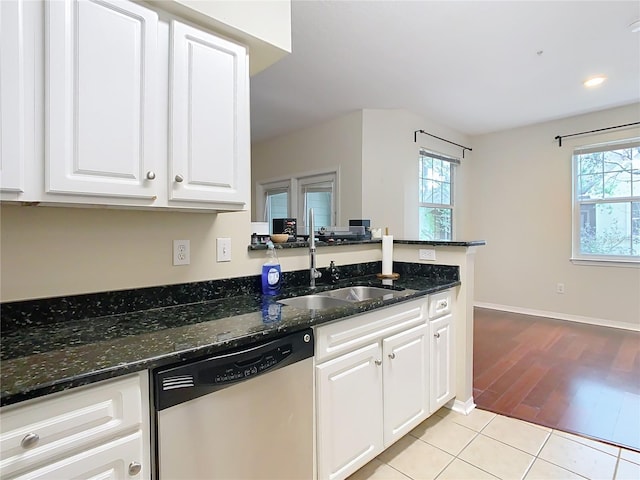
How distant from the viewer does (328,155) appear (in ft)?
15.1

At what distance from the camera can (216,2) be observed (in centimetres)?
140

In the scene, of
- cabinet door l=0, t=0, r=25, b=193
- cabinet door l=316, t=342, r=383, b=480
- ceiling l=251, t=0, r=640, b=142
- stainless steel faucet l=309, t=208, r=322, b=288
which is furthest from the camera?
ceiling l=251, t=0, r=640, b=142

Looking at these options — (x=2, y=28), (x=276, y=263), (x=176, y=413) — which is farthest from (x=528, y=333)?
(x=2, y=28)

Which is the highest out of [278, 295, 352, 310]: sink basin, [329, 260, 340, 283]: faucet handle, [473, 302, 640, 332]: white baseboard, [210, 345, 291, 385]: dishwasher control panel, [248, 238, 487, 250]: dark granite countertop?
[248, 238, 487, 250]: dark granite countertop

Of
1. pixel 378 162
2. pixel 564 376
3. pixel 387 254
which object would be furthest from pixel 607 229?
pixel 387 254

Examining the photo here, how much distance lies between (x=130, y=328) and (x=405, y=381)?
1383mm

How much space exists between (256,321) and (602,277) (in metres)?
4.77

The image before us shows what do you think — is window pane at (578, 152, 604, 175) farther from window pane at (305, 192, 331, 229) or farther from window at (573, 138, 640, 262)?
window pane at (305, 192, 331, 229)

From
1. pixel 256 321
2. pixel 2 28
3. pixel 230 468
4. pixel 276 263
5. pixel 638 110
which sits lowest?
pixel 230 468

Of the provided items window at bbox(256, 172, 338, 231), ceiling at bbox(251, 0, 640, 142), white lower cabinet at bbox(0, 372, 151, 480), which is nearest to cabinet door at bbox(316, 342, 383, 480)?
white lower cabinet at bbox(0, 372, 151, 480)

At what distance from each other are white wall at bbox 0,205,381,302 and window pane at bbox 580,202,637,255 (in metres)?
4.59

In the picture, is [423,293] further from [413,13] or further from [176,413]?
[413,13]

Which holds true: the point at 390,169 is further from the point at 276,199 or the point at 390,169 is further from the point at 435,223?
the point at 276,199

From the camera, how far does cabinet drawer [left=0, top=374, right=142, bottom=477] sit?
77 centimetres
